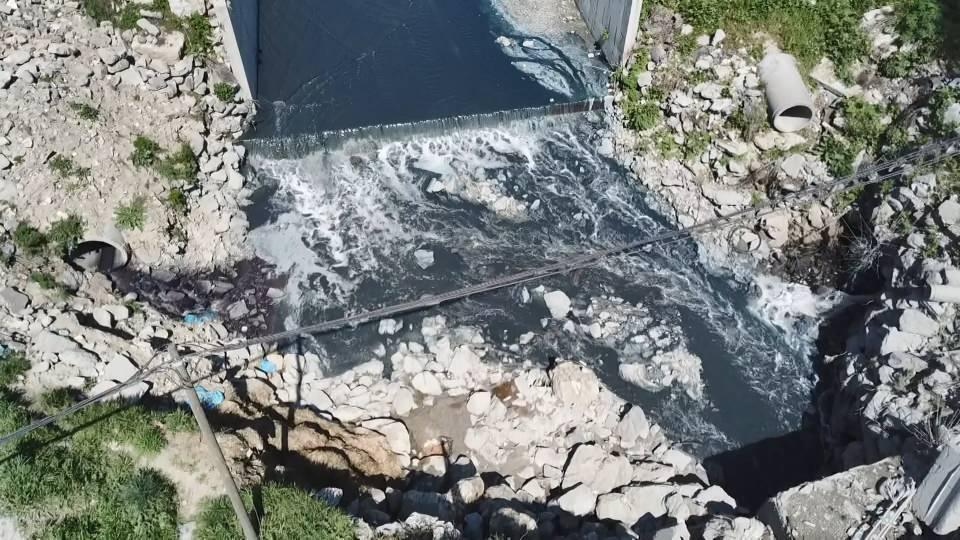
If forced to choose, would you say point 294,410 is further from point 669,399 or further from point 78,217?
point 669,399

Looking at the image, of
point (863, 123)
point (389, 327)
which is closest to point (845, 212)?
point (863, 123)

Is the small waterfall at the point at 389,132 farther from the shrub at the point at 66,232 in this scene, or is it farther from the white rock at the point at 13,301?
the white rock at the point at 13,301

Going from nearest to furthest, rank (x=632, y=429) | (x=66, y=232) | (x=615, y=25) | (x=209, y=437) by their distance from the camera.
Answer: (x=209, y=437) → (x=632, y=429) → (x=66, y=232) → (x=615, y=25)

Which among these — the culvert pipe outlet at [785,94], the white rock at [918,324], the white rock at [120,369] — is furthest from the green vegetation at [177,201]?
A: the white rock at [918,324]

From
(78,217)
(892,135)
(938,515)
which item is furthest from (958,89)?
(78,217)

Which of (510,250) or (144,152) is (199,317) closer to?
(144,152)

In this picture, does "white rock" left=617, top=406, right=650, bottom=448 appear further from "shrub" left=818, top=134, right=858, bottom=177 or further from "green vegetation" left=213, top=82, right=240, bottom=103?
"green vegetation" left=213, top=82, right=240, bottom=103
